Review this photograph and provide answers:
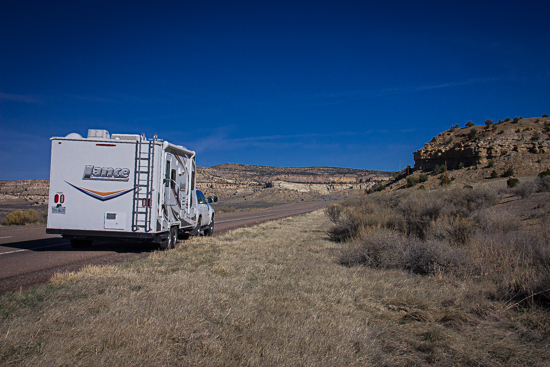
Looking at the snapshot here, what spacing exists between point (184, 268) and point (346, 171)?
144 m

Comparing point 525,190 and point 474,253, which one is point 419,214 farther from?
point 525,190

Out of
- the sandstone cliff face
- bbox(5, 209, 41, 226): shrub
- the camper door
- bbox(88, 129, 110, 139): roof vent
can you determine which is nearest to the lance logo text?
bbox(88, 129, 110, 139): roof vent

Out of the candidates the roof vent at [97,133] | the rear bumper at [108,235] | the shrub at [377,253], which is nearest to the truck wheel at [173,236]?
the rear bumper at [108,235]

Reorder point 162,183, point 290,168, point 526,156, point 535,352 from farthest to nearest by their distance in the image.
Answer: point 290,168
point 526,156
point 162,183
point 535,352

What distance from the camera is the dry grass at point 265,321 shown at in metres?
3.33

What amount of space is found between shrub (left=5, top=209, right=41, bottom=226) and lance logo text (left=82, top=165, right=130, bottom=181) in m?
16.1

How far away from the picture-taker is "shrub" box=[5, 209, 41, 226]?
2102 centimetres

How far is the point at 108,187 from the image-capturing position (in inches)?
364

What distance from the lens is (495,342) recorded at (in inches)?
151

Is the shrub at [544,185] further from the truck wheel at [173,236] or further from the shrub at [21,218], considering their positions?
the shrub at [21,218]

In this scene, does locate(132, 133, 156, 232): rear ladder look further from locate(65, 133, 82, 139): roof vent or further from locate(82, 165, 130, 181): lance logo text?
locate(65, 133, 82, 139): roof vent

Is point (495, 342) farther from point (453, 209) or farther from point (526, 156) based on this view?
point (526, 156)

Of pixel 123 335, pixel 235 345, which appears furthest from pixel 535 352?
pixel 123 335

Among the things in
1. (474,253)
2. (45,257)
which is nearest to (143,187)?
(45,257)
